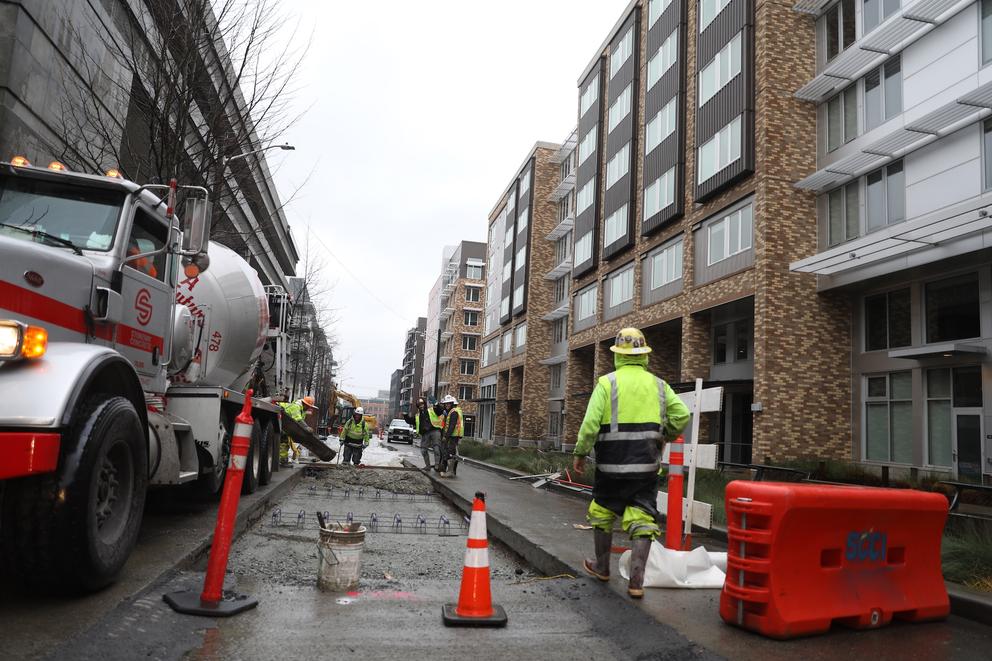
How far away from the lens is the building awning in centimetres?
1666

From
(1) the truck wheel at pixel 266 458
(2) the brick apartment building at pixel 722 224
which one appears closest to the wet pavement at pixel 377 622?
(1) the truck wheel at pixel 266 458

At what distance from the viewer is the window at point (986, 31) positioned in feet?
53.6

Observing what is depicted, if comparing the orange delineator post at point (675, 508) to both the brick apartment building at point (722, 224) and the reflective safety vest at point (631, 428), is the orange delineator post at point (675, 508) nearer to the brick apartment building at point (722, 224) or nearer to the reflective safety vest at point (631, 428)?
the reflective safety vest at point (631, 428)

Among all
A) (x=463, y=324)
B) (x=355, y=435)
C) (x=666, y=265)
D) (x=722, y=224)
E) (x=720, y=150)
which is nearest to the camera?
(x=355, y=435)

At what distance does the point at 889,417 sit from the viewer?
19672mm

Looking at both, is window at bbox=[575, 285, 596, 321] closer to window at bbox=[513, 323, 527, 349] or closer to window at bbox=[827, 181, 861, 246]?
window at bbox=[513, 323, 527, 349]

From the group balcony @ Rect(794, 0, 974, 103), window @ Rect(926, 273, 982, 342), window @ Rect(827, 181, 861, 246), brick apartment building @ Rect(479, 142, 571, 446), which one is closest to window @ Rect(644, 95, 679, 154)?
balcony @ Rect(794, 0, 974, 103)

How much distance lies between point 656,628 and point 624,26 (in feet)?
115

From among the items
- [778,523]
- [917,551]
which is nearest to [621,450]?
[778,523]

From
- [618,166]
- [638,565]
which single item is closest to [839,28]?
[618,166]

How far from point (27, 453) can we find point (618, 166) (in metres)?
32.1

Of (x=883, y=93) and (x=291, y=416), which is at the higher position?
(x=883, y=93)

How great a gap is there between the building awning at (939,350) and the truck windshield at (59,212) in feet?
58.5

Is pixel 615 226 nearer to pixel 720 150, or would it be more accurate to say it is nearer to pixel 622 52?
pixel 622 52
